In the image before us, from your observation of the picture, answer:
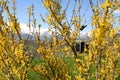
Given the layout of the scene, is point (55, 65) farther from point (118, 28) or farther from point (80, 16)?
point (118, 28)

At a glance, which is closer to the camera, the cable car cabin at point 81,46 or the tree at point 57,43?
the tree at point 57,43

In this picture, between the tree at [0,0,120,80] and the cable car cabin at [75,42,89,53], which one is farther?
the cable car cabin at [75,42,89,53]

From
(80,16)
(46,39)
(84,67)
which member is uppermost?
(80,16)

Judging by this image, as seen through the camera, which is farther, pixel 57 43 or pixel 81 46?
pixel 81 46

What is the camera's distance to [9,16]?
4.85 meters

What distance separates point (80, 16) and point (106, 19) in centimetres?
90

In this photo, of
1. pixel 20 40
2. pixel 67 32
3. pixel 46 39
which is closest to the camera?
pixel 67 32

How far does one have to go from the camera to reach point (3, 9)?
4.84m

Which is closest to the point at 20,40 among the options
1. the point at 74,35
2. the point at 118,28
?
the point at 74,35

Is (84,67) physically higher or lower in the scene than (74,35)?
lower

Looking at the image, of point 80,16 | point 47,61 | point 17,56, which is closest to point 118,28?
point 80,16

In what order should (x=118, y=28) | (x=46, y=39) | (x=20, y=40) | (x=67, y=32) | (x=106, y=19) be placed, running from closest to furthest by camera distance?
(x=106, y=19)
(x=67, y=32)
(x=20, y=40)
(x=118, y=28)
(x=46, y=39)

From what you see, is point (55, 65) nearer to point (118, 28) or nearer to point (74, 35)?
point (74, 35)

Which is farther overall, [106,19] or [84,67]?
[84,67]
